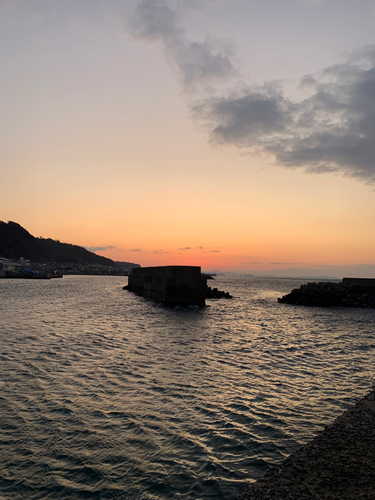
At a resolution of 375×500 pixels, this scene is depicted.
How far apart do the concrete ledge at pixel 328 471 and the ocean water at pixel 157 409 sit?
0.43 meters

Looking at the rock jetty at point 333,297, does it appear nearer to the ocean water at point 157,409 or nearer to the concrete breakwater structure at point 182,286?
the concrete breakwater structure at point 182,286

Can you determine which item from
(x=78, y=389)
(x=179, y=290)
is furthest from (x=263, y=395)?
(x=179, y=290)

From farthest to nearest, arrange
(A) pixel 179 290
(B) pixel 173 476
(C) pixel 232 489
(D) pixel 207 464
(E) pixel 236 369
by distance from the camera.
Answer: (A) pixel 179 290
(E) pixel 236 369
(D) pixel 207 464
(B) pixel 173 476
(C) pixel 232 489

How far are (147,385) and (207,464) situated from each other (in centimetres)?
383

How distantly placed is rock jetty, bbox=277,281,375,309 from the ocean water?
25.8m

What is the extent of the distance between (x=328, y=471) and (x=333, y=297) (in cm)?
3835

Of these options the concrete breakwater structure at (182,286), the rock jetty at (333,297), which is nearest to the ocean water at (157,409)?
the concrete breakwater structure at (182,286)

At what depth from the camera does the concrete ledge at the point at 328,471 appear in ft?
13.3

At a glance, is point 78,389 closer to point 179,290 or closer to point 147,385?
point 147,385

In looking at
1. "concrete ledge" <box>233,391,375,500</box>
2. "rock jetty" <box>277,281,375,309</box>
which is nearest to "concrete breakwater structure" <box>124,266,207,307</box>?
"rock jetty" <box>277,281,375,309</box>

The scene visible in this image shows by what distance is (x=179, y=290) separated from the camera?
30.8 metres

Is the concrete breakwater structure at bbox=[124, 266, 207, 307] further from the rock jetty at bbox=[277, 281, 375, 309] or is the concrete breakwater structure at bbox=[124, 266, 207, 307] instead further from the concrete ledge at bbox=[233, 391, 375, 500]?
the concrete ledge at bbox=[233, 391, 375, 500]

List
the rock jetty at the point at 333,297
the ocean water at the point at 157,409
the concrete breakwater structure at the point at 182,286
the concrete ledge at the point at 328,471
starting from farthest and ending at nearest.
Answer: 1. the rock jetty at the point at 333,297
2. the concrete breakwater structure at the point at 182,286
3. the ocean water at the point at 157,409
4. the concrete ledge at the point at 328,471

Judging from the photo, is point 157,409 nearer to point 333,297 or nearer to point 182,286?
point 182,286
